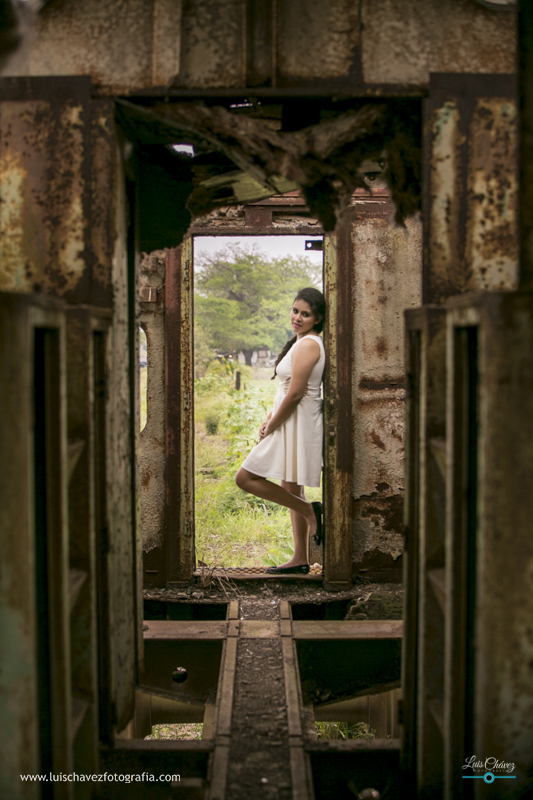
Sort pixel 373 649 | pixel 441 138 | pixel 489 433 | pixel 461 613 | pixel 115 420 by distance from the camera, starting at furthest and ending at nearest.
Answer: pixel 373 649 → pixel 115 420 → pixel 441 138 → pixel 461 613 → pixel 489 433

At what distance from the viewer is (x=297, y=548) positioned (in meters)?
4.13

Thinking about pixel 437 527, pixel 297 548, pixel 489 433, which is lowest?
pixel 297 548

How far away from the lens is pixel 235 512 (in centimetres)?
635

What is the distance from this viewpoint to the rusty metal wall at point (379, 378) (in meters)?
3.85

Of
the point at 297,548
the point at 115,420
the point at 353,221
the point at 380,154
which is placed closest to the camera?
the point at 115,420

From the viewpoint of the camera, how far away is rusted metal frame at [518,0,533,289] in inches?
58.8

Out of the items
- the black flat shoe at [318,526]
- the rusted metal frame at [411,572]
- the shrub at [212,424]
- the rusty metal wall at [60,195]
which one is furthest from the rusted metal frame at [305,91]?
the shrub at [212,424]

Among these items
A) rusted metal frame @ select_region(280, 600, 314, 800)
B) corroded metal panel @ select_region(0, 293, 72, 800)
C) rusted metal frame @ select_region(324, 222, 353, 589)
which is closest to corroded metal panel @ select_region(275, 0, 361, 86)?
corroded metal panel @ select_region(0, 293, 72, 800)

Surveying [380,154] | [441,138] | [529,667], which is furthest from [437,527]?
[380,154]

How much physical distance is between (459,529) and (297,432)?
240 centimetres

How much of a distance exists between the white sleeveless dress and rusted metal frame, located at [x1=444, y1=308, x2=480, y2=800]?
2305 millimetres

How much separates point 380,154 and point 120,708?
258 centimetres

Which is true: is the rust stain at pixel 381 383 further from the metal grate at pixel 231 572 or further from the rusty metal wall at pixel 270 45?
the rusty metal wall at pixel 270 45

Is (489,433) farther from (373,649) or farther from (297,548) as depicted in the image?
(297,548)
